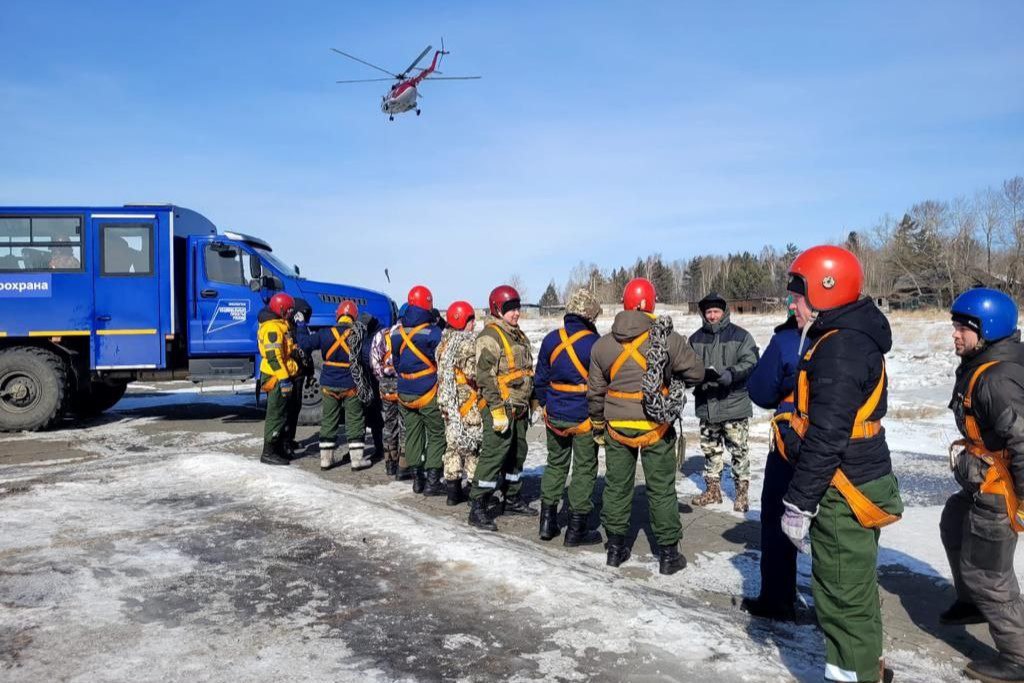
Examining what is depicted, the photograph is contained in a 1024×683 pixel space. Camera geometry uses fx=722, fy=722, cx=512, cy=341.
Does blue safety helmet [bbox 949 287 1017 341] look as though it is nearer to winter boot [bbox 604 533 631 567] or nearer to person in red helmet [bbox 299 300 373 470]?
winter boot [bbox 604 533 631 567]

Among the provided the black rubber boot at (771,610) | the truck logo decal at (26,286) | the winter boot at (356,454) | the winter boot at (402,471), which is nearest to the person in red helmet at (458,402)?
the winter boot at (402,471)

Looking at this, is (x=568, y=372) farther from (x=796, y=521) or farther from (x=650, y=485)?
(x=796, y=521)

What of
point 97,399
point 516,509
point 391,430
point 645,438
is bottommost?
point 516,509

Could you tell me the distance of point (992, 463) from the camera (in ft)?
12.1

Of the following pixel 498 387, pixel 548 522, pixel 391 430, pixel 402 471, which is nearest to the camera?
pixel 548 522

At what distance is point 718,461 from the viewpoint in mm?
6680

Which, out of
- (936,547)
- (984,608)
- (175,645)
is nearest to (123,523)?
(175,645)

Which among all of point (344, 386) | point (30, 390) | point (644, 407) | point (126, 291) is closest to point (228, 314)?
point (126, 291)

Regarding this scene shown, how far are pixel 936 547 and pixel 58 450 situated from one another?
1003 centimetres

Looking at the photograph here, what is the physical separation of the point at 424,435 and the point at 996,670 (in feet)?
16.7

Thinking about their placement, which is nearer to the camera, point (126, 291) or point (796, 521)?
point (796, 521)

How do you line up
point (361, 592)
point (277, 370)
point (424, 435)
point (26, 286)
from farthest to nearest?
1. point (26, 286)
2. point (277, 370)
3. point (424, 435)
4. point (361, 592)

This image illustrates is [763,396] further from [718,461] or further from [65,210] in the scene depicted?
[65,210]

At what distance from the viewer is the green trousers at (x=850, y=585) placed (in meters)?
2.94
